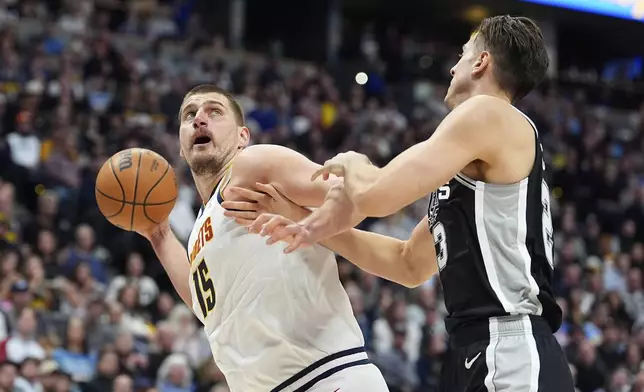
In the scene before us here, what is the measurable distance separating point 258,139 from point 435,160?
10374mm

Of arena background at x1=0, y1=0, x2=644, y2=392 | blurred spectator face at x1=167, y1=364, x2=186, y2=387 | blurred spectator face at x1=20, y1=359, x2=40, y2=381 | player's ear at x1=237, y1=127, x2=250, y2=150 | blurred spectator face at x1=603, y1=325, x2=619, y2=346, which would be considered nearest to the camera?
player's ear at x1=237, y1=127, x2=250, y2=150

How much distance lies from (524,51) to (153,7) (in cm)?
1559

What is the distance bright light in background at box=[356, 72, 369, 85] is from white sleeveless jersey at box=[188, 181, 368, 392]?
14645 millimetres

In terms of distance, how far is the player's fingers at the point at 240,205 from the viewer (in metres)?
3.98

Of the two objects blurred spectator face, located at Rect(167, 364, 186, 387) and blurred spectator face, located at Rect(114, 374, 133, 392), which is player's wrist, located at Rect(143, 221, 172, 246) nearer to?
blurred spectator face, located at Rect(114, 374, 133, 392)

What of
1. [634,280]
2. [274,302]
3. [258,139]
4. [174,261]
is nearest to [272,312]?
[274,302]

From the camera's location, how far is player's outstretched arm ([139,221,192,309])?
16.0 feet

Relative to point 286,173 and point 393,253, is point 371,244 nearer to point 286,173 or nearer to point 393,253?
point 393,253

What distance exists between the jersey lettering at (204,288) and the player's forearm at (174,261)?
19.0 inches

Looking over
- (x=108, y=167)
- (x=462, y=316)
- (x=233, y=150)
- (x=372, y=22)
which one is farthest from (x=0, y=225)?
(x=372, y=22)

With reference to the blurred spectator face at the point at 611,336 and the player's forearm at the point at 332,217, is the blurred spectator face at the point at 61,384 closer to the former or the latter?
the player's forearm at the point at 332,217

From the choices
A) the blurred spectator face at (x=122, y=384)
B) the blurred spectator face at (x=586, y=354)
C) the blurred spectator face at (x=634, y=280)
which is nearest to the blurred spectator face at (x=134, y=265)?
the blurred spectator face at (x=122, y=384)

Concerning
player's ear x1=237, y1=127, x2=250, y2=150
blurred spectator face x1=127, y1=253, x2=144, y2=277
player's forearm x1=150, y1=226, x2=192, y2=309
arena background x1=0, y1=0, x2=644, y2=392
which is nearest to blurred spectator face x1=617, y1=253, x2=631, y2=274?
arena background x1=0, y1=0, x2=644, y2=392

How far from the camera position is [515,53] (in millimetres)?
3551
